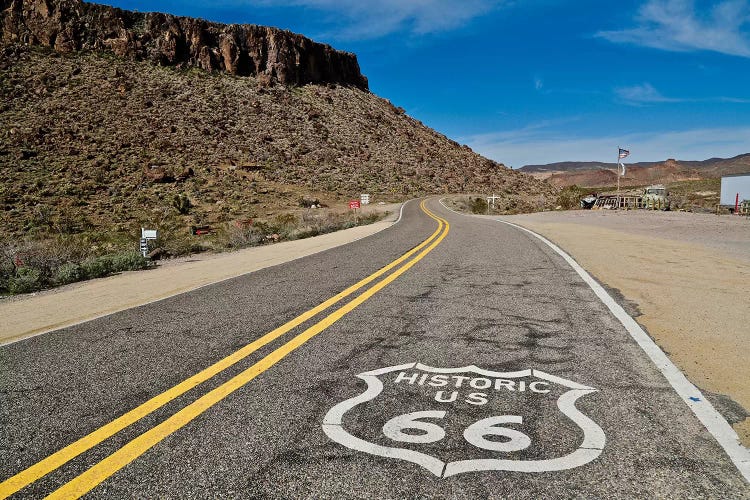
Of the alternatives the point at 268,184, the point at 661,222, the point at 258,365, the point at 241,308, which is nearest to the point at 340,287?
the point at 241,308

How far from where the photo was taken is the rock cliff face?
63094 millimetres

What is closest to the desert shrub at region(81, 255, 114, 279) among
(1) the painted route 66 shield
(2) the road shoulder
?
(2) the road shoulder

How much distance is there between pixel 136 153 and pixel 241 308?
49074 millimetres

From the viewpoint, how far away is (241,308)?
18.4 ft

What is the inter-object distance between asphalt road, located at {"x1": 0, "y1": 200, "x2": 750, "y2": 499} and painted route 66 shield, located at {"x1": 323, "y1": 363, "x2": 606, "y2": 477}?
0.04 ft

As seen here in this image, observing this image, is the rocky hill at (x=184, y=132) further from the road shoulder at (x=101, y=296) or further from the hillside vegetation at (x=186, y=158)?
the road shoulder at (x=101, y=296)

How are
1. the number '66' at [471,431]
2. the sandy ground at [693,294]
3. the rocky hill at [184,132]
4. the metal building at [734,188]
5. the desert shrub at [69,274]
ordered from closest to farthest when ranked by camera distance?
the number '66' at [471,431] → the sandy ground at [693,294] → the desert shrub at [69,274] → the metal building at [734,188] → the rocky hill at [184,132]

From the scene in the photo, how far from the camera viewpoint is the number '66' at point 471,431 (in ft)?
7.86

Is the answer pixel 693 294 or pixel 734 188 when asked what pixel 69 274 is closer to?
pixel 693 294

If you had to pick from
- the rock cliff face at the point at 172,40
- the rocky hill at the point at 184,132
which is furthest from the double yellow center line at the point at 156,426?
the rock cliff face at the point at 172,40

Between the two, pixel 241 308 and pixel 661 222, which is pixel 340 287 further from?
pixel 661 222

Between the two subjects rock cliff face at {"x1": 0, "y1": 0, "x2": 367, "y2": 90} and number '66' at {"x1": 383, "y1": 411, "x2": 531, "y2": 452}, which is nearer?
number '66' at {"x1": 383, "y1": 411, "x2": 531, "y2": 452}

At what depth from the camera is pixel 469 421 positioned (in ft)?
8.66

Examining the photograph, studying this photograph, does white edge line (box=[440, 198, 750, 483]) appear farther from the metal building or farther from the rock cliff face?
the rock cliff face
